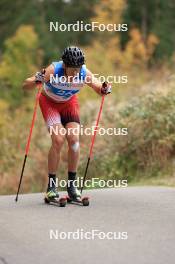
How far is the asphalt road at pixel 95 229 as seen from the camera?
21.3 ft

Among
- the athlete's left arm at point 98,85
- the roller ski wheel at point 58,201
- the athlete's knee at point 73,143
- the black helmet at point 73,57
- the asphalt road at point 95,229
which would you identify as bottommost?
the asphalt road at point 95,229

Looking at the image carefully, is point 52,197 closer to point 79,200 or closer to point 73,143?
point 79,200

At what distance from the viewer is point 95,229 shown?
7.64m

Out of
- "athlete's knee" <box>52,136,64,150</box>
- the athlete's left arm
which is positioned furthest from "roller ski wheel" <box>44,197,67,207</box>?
the athlete's left arm

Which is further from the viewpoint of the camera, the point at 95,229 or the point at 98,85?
the point at 98,85

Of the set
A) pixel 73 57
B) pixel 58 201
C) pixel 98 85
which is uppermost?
pixel 73 57

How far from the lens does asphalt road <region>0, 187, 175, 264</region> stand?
6.49 meters

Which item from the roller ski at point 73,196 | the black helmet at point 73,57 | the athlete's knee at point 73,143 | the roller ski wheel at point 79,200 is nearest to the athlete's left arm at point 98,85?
the black helmet at point 73,57

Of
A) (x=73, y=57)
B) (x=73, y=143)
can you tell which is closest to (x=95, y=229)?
(x=73, y=143)

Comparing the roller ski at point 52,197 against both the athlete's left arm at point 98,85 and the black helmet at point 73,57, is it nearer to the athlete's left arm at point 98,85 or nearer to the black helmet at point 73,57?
the athlete's left arm at point 98,85

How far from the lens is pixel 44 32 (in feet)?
198

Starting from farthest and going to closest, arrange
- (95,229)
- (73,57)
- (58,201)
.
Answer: (58,201)
(73,57)
(95,229)

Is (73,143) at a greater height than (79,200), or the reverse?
(73,143)

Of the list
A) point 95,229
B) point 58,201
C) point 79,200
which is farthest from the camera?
point 79,200
